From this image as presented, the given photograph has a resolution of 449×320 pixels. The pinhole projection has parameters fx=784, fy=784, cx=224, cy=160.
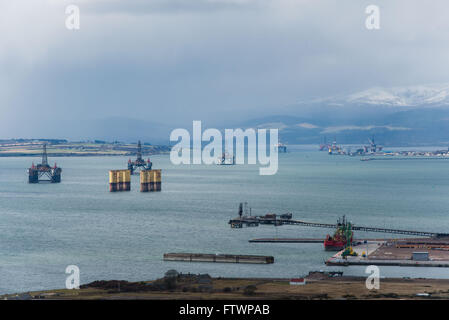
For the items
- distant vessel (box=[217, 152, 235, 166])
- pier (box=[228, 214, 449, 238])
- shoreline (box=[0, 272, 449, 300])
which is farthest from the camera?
distant vessel (box=[217, 152, 235, 166])

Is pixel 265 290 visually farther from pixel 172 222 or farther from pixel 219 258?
pixel 172 222

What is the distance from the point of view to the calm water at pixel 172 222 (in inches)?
1270

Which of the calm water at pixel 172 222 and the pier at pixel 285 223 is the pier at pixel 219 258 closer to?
the calm water at pixel 172 222

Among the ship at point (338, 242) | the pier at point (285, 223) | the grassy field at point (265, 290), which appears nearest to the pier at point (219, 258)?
the ship at point (338, 242)

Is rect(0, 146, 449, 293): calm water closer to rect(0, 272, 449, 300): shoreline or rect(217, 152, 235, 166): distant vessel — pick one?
rect(0, 272, 449, 300): shoreline

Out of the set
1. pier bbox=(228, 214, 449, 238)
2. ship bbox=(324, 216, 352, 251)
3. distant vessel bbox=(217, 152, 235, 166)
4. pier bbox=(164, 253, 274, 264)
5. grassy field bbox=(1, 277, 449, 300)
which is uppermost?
distant vessel bbox=(217, 152, 235, 166)

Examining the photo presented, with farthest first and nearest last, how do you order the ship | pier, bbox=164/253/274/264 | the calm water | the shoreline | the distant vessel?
the distant vessel
the ship
pier, bbox=164/253/274/264
the calm water
the shoreline

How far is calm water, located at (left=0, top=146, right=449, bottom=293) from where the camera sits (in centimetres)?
3225

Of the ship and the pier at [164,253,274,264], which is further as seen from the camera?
the ship

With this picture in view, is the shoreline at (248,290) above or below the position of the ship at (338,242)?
below

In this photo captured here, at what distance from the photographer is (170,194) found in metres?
71.9

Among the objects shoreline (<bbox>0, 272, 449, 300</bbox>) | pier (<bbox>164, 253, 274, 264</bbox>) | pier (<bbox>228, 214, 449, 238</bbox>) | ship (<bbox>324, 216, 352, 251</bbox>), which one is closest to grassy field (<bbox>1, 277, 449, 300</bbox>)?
shoreline (<bbox>0, 272, 449, 300</bbox>)

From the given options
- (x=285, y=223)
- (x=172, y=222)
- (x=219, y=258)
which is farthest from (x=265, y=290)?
(x=172, y=222)
